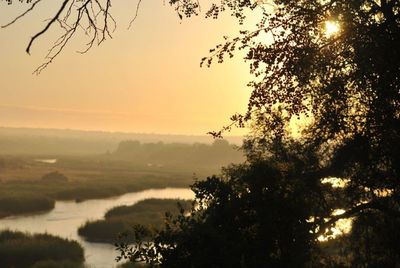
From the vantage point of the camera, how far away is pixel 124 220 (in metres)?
51.1

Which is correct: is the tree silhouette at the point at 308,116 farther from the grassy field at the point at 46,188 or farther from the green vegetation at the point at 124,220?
the grassy field at the point at 46,188

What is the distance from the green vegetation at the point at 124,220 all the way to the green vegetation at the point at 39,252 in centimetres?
371

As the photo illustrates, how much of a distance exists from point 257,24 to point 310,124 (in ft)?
14.8

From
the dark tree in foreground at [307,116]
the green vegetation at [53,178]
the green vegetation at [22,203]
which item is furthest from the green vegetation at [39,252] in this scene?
the green vegetation at [53,178]

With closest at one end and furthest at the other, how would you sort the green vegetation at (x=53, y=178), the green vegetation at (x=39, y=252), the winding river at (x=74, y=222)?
the green vegetation at (x=39, y=252) → the winding river at (x=74, y=222) → the green vegetation at (x=53, y=178)

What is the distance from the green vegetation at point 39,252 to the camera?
33797 millimetres

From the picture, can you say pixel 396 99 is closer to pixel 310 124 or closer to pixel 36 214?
pixel 310 124

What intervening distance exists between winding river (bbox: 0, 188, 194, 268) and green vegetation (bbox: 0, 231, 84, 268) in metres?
1.32

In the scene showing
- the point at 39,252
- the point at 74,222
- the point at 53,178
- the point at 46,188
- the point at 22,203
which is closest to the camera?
the point at 39,252

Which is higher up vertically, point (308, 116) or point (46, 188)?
point (308, 116)

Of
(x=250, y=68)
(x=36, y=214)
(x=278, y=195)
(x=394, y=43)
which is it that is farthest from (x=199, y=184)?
(x=36, y=214)

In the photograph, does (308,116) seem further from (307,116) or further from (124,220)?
(124,220)

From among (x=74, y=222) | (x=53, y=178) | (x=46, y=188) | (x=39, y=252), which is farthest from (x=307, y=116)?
(x=53, y=178)

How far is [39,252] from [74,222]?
16.5 metres
